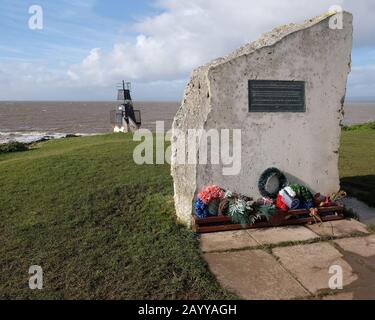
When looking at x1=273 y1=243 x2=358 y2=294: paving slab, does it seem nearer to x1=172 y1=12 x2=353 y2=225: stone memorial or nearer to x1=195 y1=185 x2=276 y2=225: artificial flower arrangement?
x1=195 y1=185 x2=276 y2=225: artificial flower arrangement

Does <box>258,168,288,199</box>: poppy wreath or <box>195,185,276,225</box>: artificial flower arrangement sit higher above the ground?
<box>258,168,288,199</box>: poppy wreath

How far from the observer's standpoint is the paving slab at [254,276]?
4.41m

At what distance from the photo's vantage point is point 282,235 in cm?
618

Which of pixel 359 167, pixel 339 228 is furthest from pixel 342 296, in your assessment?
pixel 359 167

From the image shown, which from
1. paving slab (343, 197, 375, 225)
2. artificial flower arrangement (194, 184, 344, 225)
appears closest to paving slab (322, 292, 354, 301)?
artificial flower arrangement (194, 184, 344, 225)

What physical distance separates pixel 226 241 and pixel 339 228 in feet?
6.24

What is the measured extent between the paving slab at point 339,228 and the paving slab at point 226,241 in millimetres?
1141

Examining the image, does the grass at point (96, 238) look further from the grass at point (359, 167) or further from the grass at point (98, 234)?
the grass at point (359, 167)

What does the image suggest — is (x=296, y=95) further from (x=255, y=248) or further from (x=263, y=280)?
(x=263, y=280)

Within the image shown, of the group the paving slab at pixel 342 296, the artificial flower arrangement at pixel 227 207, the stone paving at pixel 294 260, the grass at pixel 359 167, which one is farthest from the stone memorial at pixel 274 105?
the paving slab at pixel 342 296

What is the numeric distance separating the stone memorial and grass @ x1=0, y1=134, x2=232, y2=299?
957 millimetres

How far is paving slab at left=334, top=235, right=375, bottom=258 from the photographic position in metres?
5.48
